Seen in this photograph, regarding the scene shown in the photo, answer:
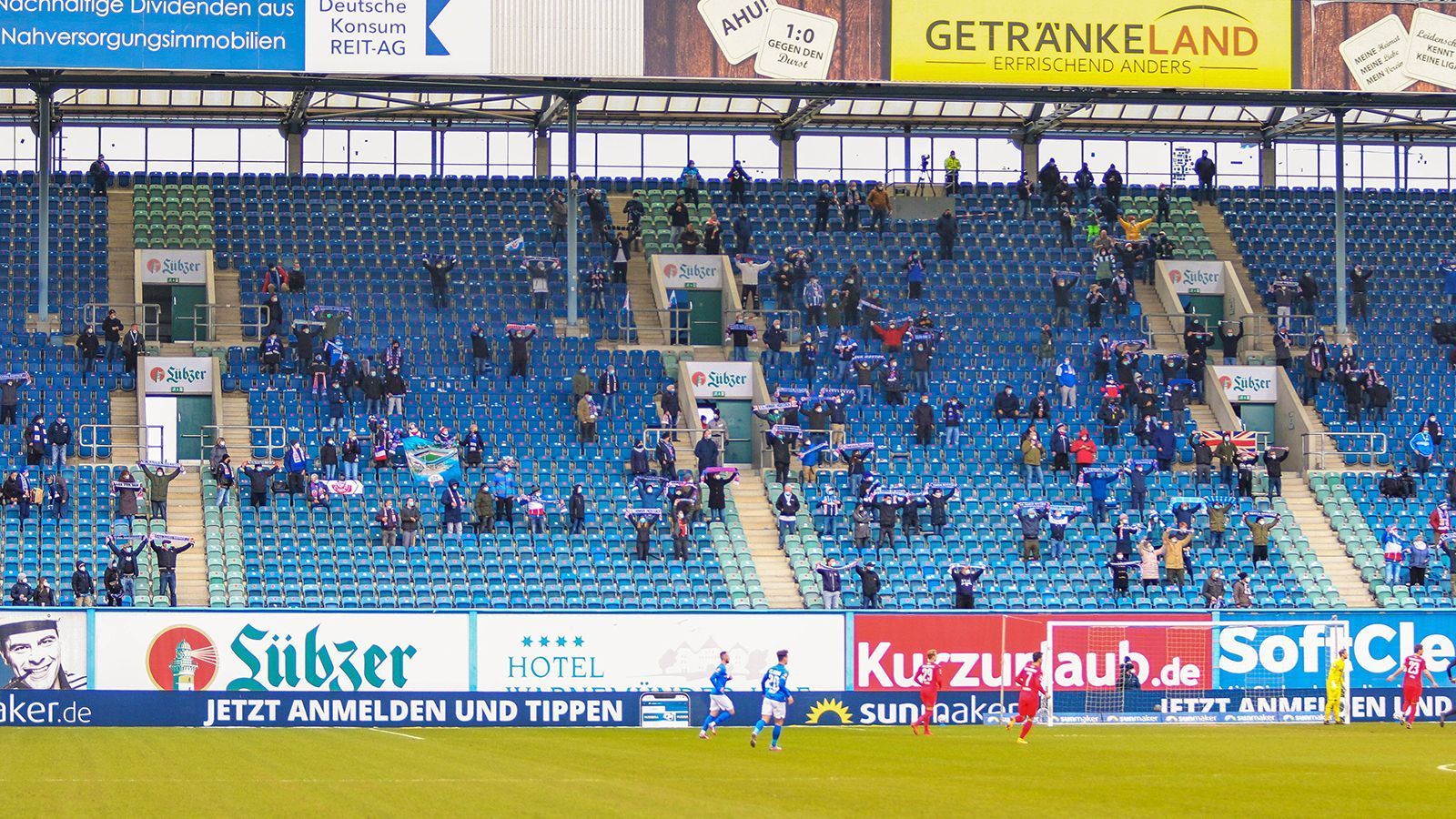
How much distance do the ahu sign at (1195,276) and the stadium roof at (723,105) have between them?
4374 millimetres

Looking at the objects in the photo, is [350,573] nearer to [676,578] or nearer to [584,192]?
[676,578]

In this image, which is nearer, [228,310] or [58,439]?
[58,439]

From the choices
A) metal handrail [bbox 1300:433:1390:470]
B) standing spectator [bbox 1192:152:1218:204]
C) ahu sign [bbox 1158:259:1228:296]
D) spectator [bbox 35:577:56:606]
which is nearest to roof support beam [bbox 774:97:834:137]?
ahu sign [bbox 1158:259:1228:296]

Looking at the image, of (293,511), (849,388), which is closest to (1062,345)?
(849,388)

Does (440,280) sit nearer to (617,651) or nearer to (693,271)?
(693,271)

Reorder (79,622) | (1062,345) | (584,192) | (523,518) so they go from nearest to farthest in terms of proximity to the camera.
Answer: (79,622) < (523,518) < (1062,345) < (584,192)

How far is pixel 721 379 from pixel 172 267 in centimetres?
1399

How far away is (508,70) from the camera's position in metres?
48.1

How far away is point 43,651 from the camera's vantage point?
36.7 m

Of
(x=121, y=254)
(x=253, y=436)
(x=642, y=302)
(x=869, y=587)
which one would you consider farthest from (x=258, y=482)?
(x=642, y=302)

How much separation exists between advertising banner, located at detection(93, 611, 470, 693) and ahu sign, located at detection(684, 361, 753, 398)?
15.2m

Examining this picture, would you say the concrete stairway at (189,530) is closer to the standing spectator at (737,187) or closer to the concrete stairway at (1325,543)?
the standing spectator at (737,187)

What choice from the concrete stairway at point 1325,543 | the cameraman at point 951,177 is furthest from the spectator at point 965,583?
the cameraman at point 951,177

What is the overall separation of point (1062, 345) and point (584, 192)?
13632 millimetres
